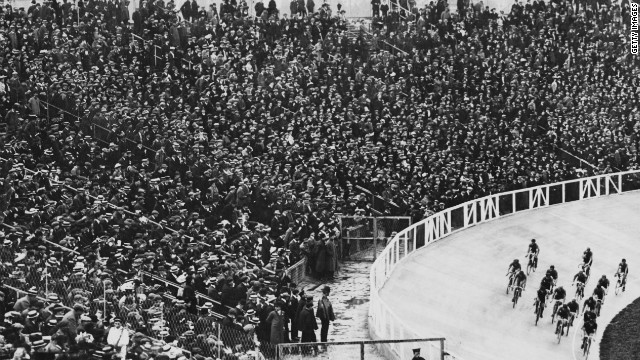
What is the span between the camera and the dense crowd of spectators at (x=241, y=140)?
34625 mm

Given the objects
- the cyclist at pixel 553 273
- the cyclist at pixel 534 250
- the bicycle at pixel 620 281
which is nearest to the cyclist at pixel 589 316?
the cyclist at pixel 553 273

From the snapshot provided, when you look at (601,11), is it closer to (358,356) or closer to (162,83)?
(162,83)

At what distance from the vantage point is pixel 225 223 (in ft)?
138

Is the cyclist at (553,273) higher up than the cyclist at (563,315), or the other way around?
the cyclist at (553,273)

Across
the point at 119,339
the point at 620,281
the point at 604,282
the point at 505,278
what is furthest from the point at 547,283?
the point at 119,339

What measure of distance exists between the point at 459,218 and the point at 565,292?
6657 mm

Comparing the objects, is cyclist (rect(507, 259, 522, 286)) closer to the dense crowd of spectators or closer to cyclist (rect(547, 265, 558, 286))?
cyclist (rect(547, 265, 558, 286))

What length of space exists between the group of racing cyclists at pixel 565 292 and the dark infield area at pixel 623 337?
2.76 ft

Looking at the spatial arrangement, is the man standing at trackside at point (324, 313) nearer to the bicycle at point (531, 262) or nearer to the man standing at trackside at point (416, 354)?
the man standing at trackside at point (416, 354)

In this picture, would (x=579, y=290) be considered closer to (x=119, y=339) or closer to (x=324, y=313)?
(x=324, y=313)

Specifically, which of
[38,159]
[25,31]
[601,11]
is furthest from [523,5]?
[38,159]

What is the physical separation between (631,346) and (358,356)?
1227 centimetres

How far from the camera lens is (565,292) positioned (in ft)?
152

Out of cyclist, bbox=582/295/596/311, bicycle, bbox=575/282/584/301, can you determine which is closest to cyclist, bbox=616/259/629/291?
bicycle, bbox=575/282/584/301
